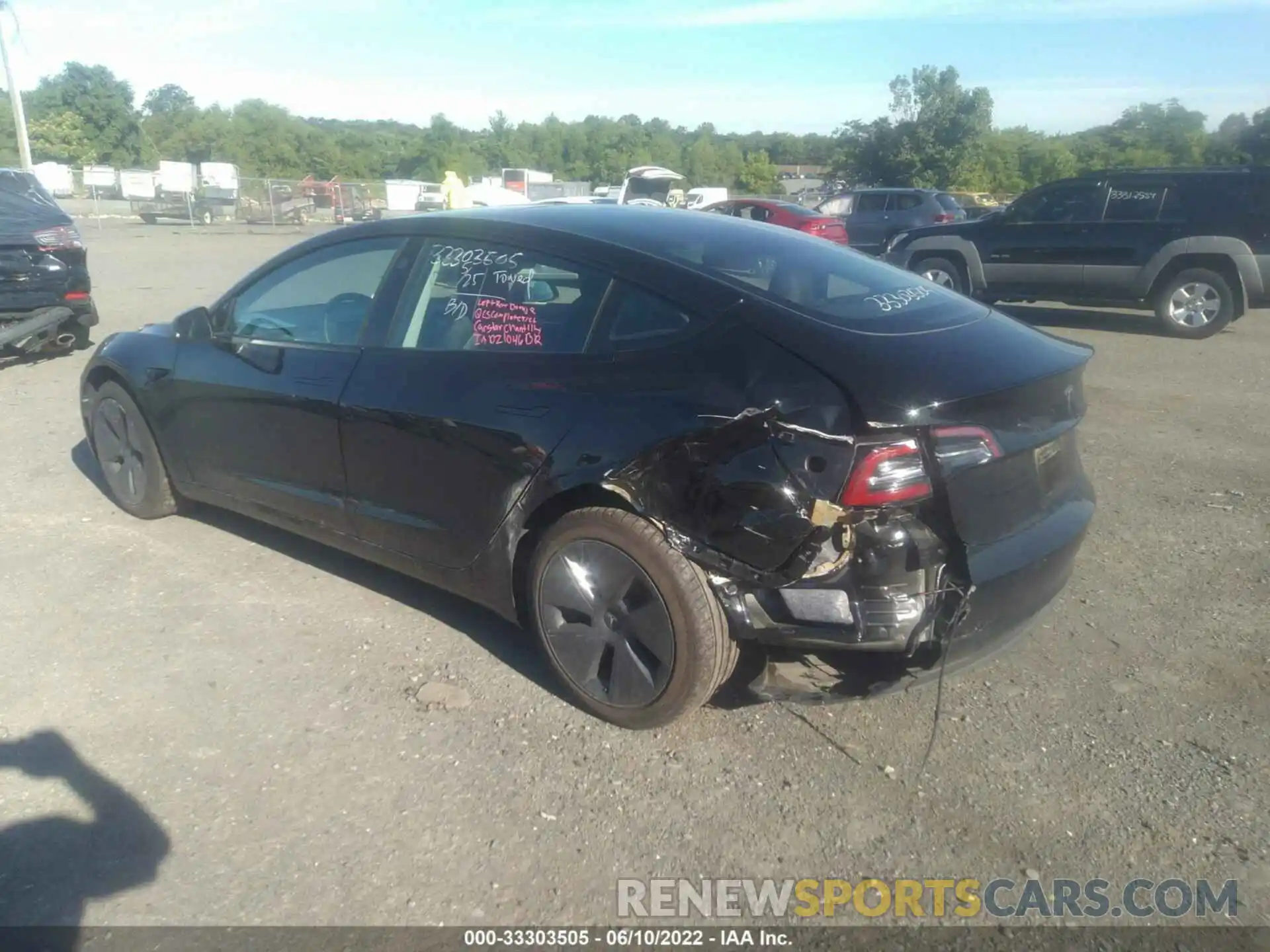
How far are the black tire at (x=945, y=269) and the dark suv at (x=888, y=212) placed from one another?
6378mm

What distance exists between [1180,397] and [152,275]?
16.0m

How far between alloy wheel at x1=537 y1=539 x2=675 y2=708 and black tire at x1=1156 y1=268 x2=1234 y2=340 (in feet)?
35.8

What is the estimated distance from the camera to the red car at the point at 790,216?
1897 centimetres

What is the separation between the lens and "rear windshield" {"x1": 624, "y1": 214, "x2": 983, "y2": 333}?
3.39 metres

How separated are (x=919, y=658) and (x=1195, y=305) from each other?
1077cm

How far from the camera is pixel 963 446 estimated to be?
2971mm

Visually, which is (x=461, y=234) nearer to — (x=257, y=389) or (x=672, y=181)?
(x=257, y=389)

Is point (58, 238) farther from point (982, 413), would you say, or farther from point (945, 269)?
point (945, 269)

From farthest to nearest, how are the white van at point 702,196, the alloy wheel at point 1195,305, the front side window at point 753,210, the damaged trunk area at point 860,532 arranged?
the white van at point 702,196 < the front side window at point 753,210 < the alloy wheel at point 1195,305 < the damaged trunk area at point 860,532

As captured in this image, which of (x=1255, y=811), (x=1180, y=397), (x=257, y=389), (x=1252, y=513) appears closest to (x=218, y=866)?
(x=257, y=389)

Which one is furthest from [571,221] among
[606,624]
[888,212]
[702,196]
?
[702,196]

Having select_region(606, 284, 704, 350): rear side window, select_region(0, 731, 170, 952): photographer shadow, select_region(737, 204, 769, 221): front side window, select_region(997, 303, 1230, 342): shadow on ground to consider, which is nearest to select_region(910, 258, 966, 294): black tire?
select_region(997, 303, 1230, 342): shadow on ground

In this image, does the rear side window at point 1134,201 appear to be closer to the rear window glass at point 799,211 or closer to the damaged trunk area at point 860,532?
the rear window glass at point 799,211

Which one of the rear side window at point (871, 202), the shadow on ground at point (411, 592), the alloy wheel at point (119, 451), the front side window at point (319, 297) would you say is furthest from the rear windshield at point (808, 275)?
the rear side window at point (871, 202)
